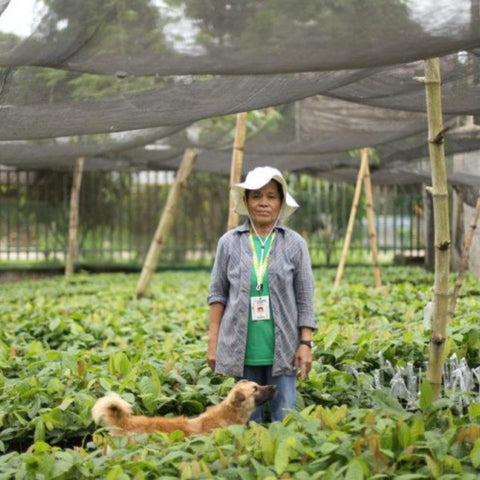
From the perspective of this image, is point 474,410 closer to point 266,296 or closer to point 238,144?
point 266,296

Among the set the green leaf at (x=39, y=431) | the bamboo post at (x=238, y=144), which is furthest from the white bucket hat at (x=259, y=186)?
the bamboo post at (x=238, y=144)

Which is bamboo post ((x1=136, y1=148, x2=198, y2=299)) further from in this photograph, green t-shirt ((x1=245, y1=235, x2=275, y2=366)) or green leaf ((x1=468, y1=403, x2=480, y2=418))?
green leaf ((x1=468, y1=403, x2=480, y2=418))

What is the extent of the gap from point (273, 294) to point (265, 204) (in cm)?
42

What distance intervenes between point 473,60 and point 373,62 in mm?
1784

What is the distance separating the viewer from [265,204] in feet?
15.4

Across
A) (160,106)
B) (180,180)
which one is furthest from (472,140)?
(160,106)

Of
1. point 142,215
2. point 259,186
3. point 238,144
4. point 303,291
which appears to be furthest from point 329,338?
point 142,215

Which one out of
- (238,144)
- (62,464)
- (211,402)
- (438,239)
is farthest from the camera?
(238,144)

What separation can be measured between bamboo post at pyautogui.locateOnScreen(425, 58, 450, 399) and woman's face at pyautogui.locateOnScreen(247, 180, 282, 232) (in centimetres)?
73

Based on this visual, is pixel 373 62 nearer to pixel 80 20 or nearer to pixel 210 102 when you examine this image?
pixel 80 20

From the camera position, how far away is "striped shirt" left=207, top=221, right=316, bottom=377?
467 centimetres

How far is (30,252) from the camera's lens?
21.3 m

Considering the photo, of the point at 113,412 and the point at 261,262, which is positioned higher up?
the point at 261,262

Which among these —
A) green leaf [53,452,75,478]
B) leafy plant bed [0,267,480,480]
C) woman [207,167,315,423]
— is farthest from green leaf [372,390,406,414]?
green leaf [53,452,75,478]
